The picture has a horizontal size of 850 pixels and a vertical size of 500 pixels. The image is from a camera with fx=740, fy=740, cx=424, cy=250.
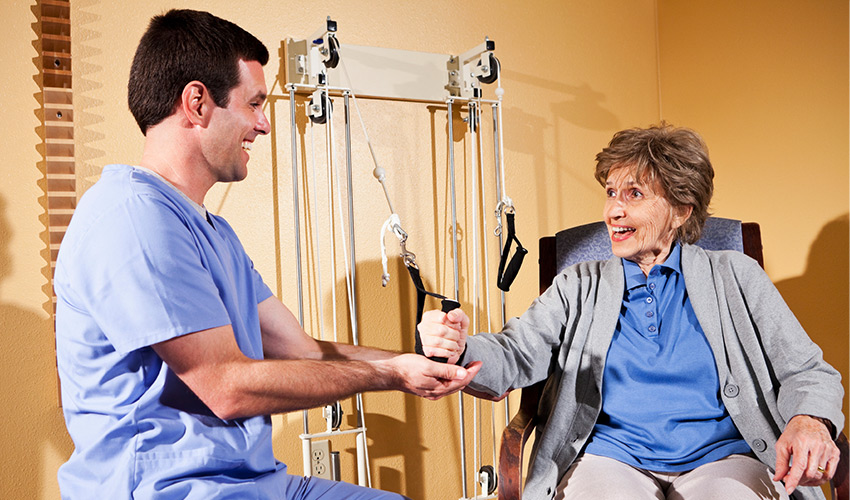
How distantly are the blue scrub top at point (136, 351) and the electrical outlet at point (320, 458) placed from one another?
1008 mm

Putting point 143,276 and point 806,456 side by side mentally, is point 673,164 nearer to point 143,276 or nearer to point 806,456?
point 806,456

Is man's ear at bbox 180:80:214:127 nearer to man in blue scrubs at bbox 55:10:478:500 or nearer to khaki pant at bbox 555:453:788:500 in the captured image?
man in blue scrubs at bbox 55:10:478:500

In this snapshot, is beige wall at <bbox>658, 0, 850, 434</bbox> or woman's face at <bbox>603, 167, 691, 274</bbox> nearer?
woman's face at <bbox>603, 167, 691, 274</bbox>

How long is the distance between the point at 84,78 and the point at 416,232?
A: 3.49 ft

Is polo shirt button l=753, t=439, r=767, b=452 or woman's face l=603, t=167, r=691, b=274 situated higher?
woman's face l=603, t=167, r=691, b=274

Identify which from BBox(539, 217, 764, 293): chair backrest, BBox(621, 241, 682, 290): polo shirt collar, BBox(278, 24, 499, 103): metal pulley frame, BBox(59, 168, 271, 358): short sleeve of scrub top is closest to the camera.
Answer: BBox(59, 168, 271, 358): short sleeve of scrub top

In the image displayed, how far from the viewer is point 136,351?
1.09 m

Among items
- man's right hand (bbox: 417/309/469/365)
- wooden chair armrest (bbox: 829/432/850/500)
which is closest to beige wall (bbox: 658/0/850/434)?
wooden chair armrest (bbox: 829/432/850/500)

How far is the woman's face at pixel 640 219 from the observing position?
68.1 inches

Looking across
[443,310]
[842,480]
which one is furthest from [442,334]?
[842,480]

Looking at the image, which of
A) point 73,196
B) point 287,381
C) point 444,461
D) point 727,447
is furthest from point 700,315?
point 73,196

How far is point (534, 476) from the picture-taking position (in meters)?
1.60

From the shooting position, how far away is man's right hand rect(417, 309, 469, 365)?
55.3 inches

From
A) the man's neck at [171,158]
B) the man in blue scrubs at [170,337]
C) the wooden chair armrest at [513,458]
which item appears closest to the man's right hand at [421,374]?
the man in blue scrubs at [170,337]
